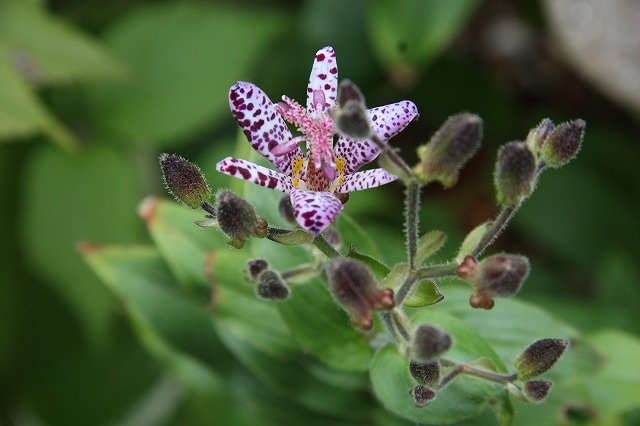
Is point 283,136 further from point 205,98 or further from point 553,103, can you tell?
point 553,103

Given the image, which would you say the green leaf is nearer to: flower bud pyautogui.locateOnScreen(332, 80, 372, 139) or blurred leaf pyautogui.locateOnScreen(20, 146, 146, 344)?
flower bud pyautogui.locateOnScreen(332, 80, 372, 139)

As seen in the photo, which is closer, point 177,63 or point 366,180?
point 366,180

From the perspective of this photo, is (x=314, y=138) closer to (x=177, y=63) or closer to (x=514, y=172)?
(x=514, y=172)

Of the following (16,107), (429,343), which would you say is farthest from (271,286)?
(16,107)

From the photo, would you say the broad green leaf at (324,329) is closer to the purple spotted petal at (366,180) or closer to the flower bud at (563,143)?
the purple spotted petal at (366,180)

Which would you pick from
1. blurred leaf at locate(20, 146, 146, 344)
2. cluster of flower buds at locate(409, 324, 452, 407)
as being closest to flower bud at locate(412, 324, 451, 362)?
cluster of flower buds at locate(409, 324, 452, 407)

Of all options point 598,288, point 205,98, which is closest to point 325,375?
point 205,98

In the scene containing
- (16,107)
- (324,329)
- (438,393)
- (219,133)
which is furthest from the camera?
→ (219,133)

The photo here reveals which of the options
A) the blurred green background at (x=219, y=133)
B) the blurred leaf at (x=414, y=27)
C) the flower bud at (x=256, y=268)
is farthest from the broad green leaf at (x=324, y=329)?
the blurred leaf at (x=414, y=27)
